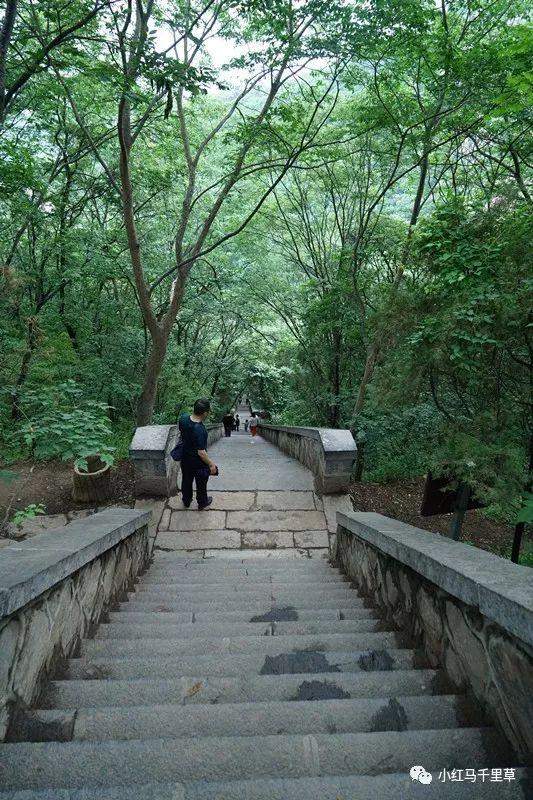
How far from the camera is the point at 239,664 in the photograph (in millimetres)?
1978

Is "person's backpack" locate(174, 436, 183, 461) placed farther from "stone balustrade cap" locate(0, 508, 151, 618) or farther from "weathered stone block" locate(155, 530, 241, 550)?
"stone balustrade cap" locate(0, 508, 151, 618)

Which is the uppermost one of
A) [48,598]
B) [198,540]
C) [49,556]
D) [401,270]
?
[401,270]

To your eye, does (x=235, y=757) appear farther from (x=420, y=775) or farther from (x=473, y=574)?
(x=473, y=574)

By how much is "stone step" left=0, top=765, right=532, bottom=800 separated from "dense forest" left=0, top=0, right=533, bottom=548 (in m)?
3.39

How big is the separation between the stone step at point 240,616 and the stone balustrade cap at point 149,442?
293cm

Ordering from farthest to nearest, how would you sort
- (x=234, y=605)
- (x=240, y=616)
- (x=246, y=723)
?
(x=234, y=605), (x=240, y=616), (x=246, y=723)

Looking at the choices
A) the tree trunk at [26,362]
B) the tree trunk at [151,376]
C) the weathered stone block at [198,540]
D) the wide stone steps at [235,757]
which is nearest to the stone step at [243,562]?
the weathered stone block at [198,540]

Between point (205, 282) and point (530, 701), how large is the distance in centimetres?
1213

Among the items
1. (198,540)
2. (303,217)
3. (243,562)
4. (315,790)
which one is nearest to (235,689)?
(315,790)

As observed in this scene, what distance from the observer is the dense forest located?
4.62m

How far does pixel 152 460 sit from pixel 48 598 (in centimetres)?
371

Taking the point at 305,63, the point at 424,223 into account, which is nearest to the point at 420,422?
the point at 424,223

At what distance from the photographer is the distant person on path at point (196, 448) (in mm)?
5180

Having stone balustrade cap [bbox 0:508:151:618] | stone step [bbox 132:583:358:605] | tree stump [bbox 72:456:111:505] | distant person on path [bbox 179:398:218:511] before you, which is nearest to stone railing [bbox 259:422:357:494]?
distant person on path [bbox 179:398:218:511]
